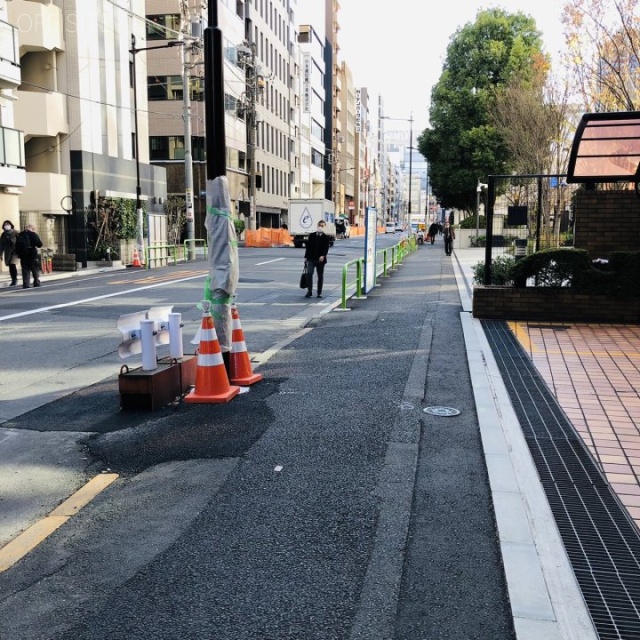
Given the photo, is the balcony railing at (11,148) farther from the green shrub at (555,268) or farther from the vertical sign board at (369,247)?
the green shrub at (555,268)

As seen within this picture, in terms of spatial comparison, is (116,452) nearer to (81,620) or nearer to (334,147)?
(81,620)

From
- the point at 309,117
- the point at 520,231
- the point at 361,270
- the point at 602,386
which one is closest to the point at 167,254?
the point at 361,270

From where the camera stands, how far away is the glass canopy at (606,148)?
933 centimetres

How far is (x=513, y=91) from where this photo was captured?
30844 millimetres

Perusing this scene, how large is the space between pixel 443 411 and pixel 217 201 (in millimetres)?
3121

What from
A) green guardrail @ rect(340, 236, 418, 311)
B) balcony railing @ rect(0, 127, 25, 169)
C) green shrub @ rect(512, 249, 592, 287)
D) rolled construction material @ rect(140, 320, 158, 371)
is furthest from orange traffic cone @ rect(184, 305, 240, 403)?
balcony railing @ rect(0, 127, 25, 169)

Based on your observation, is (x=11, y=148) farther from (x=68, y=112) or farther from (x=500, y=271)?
(x=500, y=271)

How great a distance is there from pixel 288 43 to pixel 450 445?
8228 centimetres

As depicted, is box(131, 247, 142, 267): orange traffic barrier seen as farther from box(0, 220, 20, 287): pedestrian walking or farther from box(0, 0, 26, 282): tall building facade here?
box(0, 220, 20, 287): pedestrian walking

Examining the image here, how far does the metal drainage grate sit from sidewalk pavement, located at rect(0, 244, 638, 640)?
0.18 ft

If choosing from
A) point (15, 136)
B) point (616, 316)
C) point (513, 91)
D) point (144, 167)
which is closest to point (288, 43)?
point (144, 167)

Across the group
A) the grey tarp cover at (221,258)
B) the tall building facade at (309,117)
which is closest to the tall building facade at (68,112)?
the grey tarp cover at (221,258)

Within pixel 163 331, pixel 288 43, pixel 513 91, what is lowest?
pixel 163 331

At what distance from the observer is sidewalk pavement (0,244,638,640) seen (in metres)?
3.27
